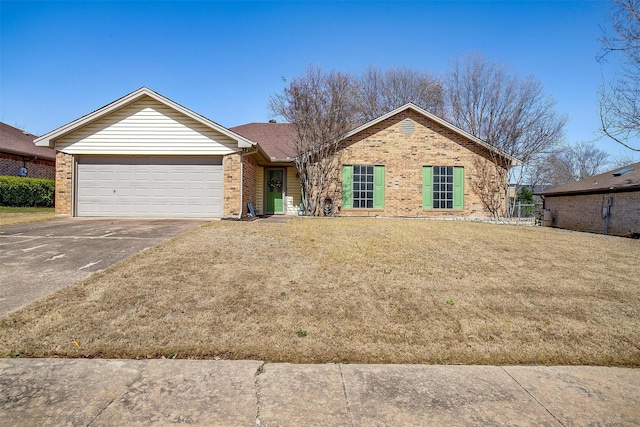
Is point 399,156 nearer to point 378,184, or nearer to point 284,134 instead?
point 378,184

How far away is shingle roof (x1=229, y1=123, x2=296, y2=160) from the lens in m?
16.4

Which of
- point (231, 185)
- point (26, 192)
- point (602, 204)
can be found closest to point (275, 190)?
point (231, 185)

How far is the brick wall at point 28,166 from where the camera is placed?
17297mm

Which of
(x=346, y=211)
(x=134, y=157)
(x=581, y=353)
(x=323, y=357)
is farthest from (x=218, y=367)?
(x=346, y=211)

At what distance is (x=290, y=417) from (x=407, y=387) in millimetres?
963

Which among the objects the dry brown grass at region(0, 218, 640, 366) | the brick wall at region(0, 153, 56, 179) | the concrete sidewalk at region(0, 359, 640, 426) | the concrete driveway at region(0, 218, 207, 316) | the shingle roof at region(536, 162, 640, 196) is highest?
the brick wall at region(0, 153, 56, 179)

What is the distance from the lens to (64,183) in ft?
38.7

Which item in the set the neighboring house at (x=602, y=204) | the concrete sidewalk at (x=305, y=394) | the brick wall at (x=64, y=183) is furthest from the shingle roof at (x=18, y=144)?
the neighboring house at (x=602, y=204)

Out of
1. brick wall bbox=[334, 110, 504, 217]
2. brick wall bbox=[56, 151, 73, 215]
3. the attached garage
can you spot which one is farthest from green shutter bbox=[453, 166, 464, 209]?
brick wall bbox=[56, 151, 73, 215]

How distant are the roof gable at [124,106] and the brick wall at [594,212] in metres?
14.4

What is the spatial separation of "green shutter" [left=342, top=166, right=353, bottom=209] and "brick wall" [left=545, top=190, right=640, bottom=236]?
34.7 ft

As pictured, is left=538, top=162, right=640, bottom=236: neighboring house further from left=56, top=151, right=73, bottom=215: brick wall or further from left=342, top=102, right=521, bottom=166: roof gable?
left=56, top=151, right=73, bottom=215: brick wall

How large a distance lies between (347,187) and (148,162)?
25.4 feet

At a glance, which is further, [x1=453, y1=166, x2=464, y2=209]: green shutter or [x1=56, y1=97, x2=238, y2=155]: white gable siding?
[x1=453, y1=166, x2=464, y2=209]: green shutter
